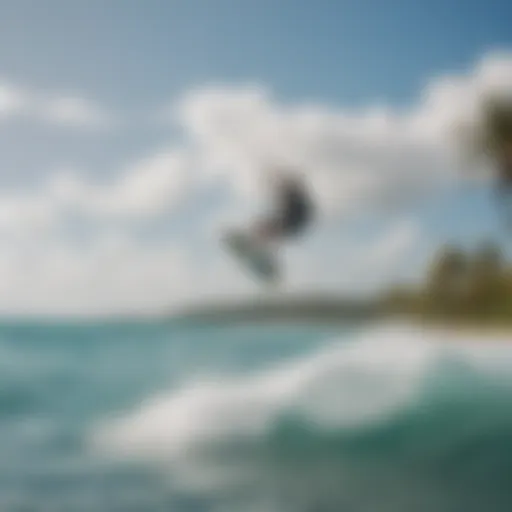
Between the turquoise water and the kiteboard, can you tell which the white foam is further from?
the kiteboard

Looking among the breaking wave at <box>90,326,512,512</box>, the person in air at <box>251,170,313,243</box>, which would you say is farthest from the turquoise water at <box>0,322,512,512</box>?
the person in air at <box>251,170,313,243</box>

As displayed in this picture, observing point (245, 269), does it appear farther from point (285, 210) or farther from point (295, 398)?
point (295, 398)

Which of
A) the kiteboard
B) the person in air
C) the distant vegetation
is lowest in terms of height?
the distant vegetation

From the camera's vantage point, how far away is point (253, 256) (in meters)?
1.28

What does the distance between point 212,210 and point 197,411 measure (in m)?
0.31

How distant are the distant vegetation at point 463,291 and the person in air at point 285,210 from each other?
0.61ft

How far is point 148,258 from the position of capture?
1.27 m

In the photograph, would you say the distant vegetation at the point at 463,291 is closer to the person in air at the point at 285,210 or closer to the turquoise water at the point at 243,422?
the turquoise water at the point at 243,422

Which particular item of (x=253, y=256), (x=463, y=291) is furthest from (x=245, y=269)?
(x=463, y=291)

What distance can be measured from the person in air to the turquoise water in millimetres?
151

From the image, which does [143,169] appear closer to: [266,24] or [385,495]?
[266,24]

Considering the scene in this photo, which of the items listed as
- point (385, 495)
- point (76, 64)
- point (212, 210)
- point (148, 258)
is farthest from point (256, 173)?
point (385, 495)

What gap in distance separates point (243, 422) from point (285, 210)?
34 centimetres

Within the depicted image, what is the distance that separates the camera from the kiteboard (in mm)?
1276
